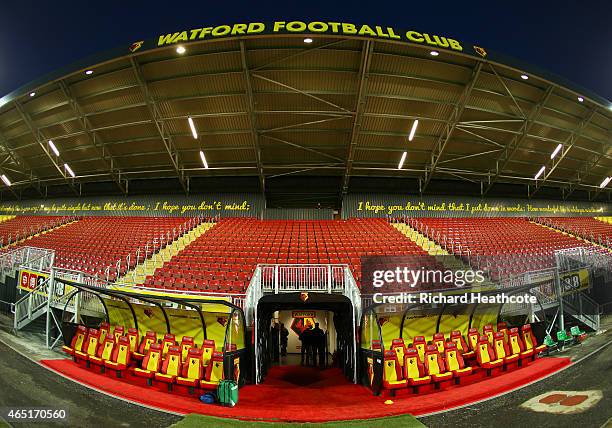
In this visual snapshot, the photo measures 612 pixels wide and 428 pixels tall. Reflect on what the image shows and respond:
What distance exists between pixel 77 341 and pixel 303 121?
1303 centimetres

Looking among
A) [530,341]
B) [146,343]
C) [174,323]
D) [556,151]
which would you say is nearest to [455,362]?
[530,341]

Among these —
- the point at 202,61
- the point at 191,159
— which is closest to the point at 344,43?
the point at 202,61

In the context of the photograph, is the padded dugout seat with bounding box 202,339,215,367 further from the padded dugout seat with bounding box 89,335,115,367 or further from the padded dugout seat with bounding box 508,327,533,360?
the padded dugout seat with bounding box 508,327,533,360

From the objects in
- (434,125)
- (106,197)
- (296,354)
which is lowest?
(296,354)

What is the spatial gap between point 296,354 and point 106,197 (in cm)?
1911

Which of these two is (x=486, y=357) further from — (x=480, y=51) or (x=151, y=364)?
(x=480, y=51)

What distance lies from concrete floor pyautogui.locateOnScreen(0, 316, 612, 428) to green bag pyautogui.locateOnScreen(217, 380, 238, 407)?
91cm

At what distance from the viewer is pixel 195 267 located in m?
12.1

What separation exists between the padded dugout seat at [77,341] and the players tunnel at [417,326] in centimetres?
787

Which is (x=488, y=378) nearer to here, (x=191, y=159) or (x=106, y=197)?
(x=191, y=159)

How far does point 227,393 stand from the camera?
6426 millimetres

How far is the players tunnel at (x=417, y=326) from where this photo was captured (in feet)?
24.3

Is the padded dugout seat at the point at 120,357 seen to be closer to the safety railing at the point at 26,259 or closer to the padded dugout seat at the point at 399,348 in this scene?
the padded dugout seat at the point at 399,348

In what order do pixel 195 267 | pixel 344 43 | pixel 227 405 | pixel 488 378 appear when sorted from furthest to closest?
1. pixel 344 43
2. pixel 195 267
3. pixel 488 378
4. pixel 227 405
